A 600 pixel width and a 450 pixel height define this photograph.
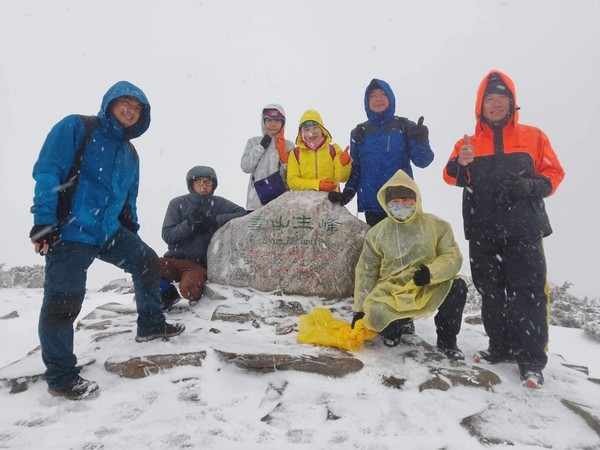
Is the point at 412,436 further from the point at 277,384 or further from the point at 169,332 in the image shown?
the point at 169,332

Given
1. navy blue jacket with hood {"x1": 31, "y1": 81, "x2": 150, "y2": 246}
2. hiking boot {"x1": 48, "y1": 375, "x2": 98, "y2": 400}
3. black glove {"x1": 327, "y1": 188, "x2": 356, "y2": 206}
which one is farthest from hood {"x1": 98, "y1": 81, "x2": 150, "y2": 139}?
black glove {"x1": 327, "y1": 188, "x2": 356, "y2": 206}

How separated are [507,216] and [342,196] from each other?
2363mm

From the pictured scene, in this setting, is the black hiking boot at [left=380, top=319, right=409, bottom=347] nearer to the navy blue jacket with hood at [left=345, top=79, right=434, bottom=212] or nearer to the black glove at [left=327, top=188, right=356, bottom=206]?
the navy blue jacket with hood at [left=345, top=79, right=434, bottom=212]

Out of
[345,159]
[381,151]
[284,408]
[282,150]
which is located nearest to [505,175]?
[381,151]

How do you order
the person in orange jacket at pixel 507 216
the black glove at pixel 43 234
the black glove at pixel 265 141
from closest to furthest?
the black glove at pixel 43 234 → the person in orange jacket at pixel 507 216 → the black glove at pixel 265 141

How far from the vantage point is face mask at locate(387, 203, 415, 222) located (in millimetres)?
4184

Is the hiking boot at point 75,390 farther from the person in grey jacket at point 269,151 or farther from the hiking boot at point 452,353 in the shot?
the person in grey jacket at point 269,151

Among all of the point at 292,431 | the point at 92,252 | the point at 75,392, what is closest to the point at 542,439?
the point at 292,431

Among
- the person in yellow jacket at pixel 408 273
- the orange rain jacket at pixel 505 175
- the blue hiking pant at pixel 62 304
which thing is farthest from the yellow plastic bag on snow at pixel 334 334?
the blue hiking pant at pixel 62 304

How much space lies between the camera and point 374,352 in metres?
3.95

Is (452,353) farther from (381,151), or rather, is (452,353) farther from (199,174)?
Answer: (199,174)

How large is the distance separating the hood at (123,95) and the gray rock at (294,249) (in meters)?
2.27

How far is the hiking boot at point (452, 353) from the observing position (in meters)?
3.92

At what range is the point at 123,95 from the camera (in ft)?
11.9
